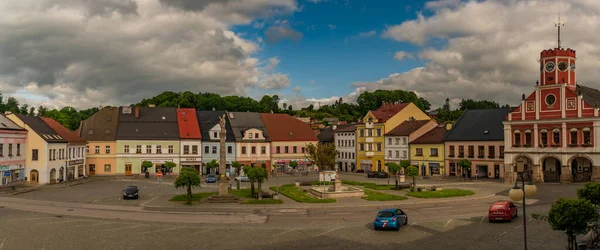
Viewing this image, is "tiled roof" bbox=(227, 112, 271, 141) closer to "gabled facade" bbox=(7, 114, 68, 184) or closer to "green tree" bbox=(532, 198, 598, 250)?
"gabled facade" bbox=(7, 114, 68, 184)

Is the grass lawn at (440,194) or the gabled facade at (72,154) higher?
the gabled facade at (72,154)

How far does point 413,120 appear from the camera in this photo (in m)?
83.6

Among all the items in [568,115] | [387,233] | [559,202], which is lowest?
[387,233]

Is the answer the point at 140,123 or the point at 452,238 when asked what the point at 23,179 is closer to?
the point at 140,123

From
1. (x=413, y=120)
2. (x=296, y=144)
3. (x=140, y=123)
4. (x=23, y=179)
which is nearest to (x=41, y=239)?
(x=23, y=179)

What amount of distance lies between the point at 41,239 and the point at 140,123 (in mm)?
56519

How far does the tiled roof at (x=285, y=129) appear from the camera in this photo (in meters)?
85.1

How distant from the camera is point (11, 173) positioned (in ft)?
183

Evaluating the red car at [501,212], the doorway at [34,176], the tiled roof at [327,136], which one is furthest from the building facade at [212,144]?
the red car at [501,212]

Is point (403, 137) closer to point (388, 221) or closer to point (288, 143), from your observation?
point (288, 143)

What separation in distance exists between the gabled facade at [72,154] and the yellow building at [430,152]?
2031 inches

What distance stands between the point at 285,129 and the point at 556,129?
4484 centimetres

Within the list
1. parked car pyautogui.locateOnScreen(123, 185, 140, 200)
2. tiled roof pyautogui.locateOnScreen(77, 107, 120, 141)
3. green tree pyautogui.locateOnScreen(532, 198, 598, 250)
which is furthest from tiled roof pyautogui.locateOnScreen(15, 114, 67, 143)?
green tree pyautogui.locateOnScreen(532, 198, 598, 250)

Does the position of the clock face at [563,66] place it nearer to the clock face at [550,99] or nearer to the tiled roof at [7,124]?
the clock face at [550,99]
